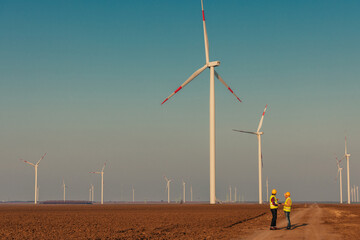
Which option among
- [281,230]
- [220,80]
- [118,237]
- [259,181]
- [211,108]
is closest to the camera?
[118,237]

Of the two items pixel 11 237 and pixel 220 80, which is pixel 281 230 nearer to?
pixel 11 237

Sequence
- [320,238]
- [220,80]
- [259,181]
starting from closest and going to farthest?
[320,238]
[220,80]
[259,181]

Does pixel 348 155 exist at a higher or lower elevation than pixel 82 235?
higher

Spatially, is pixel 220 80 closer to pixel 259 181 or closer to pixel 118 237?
pixel 259 181

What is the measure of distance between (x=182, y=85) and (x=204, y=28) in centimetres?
1129

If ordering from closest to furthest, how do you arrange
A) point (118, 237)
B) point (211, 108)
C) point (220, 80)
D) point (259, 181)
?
1. point (118, 237)
2. point (211, 108)
3. point (220, 80)
4. point (259, 181)

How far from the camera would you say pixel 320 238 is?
27250 millimetres

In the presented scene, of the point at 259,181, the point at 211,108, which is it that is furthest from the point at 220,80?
the point at 259,181

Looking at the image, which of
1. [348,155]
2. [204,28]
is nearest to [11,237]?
[204,28]

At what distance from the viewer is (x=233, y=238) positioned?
28.3 meters

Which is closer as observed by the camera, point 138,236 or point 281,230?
point 138,236

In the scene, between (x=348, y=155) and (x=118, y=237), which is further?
(x=348, y=155)

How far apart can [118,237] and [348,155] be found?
5788 inches

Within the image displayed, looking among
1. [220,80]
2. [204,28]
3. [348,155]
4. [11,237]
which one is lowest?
[11,237]
